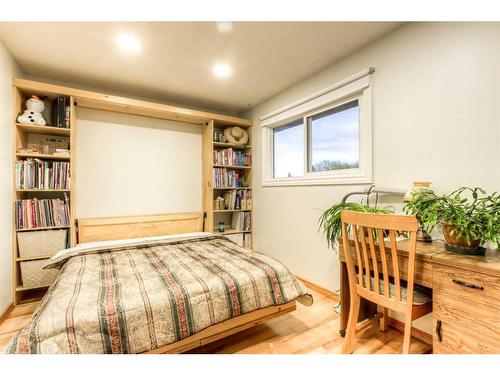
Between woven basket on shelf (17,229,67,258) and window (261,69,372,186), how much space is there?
247 centimetres

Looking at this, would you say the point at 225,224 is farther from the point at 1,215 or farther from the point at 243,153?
the point at 1,215

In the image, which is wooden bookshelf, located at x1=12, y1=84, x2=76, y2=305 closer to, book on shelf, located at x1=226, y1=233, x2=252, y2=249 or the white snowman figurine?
the white snowman figurine

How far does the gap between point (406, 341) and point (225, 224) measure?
2779 mm

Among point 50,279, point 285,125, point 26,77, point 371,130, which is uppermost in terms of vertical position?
point 26,77

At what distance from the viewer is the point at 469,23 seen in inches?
60.2

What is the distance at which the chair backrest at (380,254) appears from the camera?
1.24 meters

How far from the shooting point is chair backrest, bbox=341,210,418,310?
1.24 meters

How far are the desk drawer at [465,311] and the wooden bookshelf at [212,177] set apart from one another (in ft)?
8.56

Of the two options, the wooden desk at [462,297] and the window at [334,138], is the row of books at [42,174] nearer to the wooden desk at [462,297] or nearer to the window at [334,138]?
the window at [334,138]

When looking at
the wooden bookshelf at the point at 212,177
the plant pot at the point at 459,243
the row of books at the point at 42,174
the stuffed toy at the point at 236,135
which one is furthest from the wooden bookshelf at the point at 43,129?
the plant pot at the point at 459,243

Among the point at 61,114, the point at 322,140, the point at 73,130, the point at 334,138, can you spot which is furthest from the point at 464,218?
the point at 61,114

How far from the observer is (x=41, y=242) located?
7.76ft

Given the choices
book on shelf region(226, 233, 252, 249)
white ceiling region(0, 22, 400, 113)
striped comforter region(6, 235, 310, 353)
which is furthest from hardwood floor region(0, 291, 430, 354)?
white ceiling region(0, 22, 400, 113)
